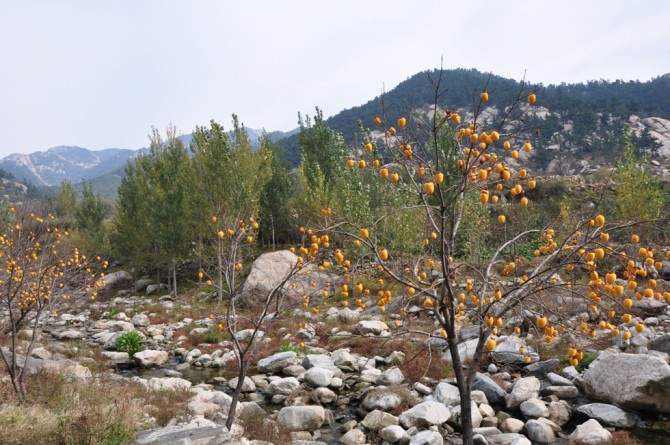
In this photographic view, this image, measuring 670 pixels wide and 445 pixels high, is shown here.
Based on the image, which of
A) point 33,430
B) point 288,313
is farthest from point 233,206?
point 33,430

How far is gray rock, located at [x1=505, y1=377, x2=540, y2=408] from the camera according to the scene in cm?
856

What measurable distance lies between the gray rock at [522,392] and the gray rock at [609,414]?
953 mm

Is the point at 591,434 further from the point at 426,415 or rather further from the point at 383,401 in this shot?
the point at 383,401

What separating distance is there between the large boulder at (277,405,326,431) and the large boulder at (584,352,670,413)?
5.95 metres

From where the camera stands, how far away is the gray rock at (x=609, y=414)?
749cm

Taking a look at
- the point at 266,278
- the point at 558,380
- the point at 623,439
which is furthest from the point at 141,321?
the point at 623,439

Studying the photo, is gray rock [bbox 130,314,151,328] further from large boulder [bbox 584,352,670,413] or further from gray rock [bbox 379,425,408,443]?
large boulder [bbox 584,352,670,413]

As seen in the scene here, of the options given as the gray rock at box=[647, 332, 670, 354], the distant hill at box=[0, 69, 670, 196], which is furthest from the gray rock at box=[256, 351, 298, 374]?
the distant hill at box=[0, 69, 670, 196]

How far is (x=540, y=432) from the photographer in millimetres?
7293

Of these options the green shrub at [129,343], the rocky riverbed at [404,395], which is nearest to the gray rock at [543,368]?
the rocky riverbed at [404,395]

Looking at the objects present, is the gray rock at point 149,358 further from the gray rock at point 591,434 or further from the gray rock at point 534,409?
the gray rock at point 591,434

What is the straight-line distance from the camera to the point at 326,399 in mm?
9414

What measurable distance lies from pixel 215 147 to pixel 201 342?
11231 millimetres

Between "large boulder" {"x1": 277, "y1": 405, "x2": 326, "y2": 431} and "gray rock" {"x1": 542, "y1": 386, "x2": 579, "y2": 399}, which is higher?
"large boulder" {"x1": 277, "y1": 405, "x2": 326, "y2": 431}
